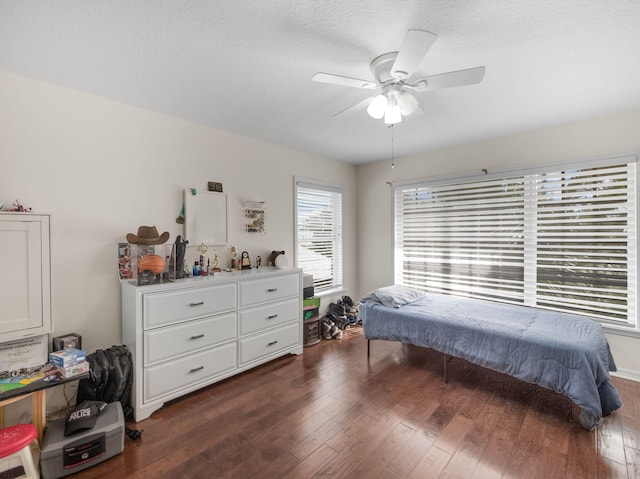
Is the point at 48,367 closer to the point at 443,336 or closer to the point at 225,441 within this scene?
the point at 225,441

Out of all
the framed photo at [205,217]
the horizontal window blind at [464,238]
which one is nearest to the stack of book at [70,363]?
the framed photo at [205,217]

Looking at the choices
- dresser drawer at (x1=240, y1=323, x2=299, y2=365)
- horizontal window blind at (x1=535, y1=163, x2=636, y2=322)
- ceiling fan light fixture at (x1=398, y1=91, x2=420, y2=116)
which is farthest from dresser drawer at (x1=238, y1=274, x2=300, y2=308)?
horizontal window blind at (x1=535, y1=163, x2=636, y2=322)

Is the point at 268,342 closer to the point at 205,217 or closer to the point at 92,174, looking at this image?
the point at 205,217

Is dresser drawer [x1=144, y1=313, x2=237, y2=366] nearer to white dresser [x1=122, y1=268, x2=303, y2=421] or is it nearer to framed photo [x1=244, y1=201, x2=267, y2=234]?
white dresser [x1=122, y1=268, x2=303, y2=421]

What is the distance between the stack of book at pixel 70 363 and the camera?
6.22 feet

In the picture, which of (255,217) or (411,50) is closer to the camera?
(411,50)

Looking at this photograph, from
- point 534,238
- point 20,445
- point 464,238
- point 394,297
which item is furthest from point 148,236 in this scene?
point 534,238

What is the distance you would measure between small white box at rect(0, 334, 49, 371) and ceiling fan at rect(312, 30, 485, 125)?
2.47 meters

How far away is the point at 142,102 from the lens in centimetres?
252

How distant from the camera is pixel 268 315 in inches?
121

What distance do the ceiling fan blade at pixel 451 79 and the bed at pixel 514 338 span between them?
1.95m

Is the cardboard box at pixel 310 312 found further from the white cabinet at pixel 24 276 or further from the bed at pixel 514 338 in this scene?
the white cabinet at pixel 24 276

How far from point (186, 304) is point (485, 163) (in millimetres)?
3596

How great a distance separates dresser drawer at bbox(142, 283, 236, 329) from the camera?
228cm
